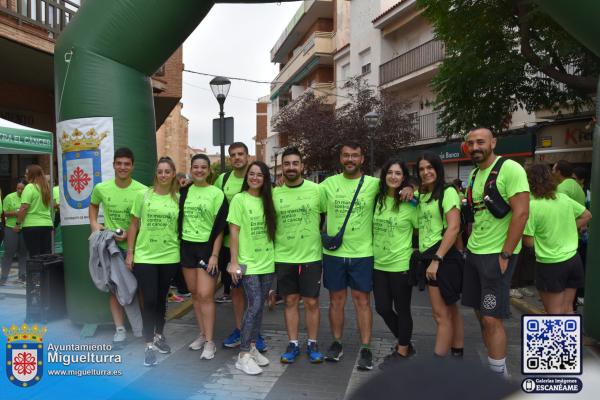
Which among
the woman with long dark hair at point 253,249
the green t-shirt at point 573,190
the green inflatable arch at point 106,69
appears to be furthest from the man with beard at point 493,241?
the green inflatable arch at point 106,69

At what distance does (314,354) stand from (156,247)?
1.74 meters

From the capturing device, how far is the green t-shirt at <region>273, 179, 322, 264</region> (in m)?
4.64

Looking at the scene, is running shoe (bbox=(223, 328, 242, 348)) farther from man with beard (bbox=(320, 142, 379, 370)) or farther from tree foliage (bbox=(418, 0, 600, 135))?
tree foliage (bbox=(418, 0, 600, 135))

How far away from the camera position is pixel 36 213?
7969 mm

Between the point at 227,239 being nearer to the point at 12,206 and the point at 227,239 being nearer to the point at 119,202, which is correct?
the point at 119,202

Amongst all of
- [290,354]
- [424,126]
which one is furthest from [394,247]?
[424,126]

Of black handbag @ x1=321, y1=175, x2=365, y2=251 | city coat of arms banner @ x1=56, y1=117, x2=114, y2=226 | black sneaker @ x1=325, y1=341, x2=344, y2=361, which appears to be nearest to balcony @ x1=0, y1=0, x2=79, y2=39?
city coat of arms banner @ x1=56, y1=117, x2=114, y2=226

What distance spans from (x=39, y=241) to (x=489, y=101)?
26.7 feet

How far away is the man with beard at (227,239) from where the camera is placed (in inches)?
203

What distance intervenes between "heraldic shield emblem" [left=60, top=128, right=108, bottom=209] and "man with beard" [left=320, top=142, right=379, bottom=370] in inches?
99.5

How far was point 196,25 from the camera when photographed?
588cm

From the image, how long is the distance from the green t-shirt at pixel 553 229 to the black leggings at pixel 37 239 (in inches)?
271

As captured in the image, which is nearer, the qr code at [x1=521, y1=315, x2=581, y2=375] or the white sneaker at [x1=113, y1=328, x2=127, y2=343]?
the qr code at [x1=521, y1=315, x2=581, y2=375]

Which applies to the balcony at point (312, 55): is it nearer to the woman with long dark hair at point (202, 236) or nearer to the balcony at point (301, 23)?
the balcony at point (301, 23)
